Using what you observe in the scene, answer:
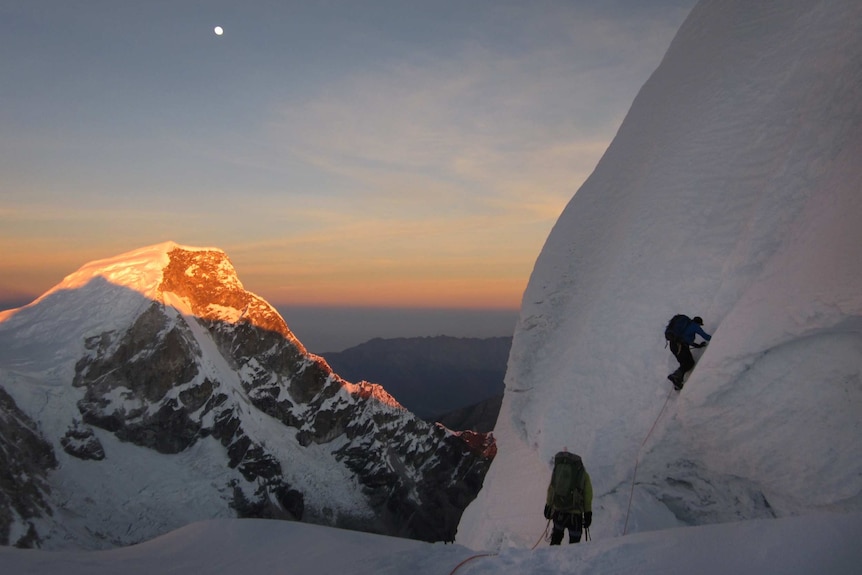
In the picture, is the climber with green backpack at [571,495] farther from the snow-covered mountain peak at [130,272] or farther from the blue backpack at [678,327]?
the snow-covered mountain peak at [130,272]

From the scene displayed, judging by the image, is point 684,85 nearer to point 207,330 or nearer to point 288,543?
point 288,543

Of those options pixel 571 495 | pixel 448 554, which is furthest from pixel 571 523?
pixel 448 554

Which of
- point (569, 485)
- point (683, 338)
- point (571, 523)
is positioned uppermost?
point (683, 338)

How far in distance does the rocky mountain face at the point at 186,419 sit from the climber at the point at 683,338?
10894 cm

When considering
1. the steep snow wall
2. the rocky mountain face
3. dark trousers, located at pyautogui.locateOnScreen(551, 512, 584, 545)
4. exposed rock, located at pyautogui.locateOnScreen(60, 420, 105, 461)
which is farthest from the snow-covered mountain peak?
dark trousers, located at pyautogui.locateOnScreen(551, 512, 584, 545)

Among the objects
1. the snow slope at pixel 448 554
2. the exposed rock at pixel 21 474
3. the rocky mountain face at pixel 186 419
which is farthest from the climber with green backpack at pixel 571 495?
the rocky mountain face at pixel 186 419

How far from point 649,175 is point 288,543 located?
53.1ft

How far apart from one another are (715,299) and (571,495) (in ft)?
20.4

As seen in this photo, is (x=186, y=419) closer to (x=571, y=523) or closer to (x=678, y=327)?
(x=571, y=523)

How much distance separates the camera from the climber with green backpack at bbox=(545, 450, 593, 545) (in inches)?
392

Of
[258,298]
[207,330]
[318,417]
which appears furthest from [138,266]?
[318,417]

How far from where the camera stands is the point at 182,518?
371ft

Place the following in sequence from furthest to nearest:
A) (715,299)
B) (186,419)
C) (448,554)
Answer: (186,419), (715,299), (448,554)

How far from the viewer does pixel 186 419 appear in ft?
443
